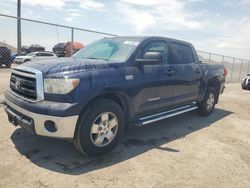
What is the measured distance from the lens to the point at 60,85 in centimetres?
351

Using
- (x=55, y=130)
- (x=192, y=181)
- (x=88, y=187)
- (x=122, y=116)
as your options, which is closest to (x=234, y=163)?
(x=192, y=181)

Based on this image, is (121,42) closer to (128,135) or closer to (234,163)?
(128,135)

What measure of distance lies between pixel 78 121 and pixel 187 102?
3302mm

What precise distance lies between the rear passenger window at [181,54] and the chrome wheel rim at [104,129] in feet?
7.21

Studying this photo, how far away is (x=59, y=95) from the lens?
138 inches

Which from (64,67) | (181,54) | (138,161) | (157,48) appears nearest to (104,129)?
(138,161)

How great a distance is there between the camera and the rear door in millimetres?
5535

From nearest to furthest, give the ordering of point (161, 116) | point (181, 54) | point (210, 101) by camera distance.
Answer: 1. point (161, 116)
2. point (181, 54)
3. point (210, 101)

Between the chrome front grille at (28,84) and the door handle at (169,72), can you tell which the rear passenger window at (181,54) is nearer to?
the door handle at (169,72)

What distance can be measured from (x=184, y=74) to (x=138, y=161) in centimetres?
252

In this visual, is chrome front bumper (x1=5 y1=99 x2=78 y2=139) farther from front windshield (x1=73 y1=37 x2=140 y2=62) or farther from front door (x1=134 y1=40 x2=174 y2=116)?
front windshield (x1=73 y1=37 x2=140 y2=62)

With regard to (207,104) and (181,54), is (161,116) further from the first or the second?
(207,104)

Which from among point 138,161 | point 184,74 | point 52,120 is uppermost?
point 184,74

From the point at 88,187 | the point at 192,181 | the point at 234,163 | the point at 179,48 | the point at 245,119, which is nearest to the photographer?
the point at 88,187
